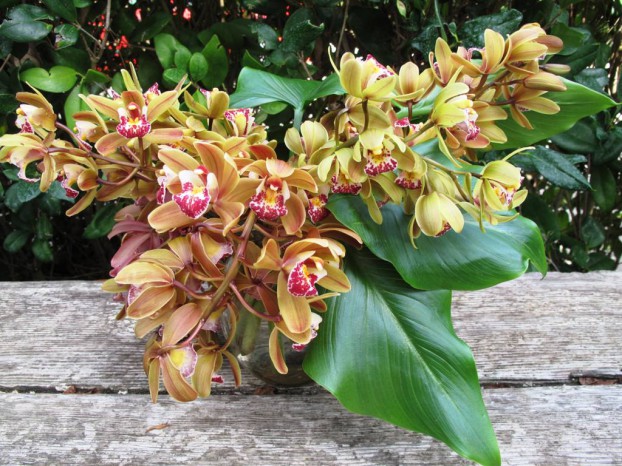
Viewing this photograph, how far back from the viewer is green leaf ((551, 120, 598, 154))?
860 millimetres

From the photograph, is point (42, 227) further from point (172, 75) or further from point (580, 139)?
point (580, 139)

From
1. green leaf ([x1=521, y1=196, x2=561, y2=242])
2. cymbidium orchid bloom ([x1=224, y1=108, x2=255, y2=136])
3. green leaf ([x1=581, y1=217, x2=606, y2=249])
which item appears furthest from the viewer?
green leaf ([x1=581, y1=217, x2=606, y2=249])

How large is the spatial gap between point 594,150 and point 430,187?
632 mm

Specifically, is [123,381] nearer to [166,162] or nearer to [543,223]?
[166,162]

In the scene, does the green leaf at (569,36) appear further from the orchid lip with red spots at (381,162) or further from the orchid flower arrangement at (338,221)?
the orchid lip with red spots at (381,162)

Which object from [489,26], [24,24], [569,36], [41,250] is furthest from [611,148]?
[41,250]

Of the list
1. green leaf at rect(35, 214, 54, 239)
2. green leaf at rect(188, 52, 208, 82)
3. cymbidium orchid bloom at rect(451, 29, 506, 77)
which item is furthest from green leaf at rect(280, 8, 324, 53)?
green leaf at rect(35, 214, 54, 239)

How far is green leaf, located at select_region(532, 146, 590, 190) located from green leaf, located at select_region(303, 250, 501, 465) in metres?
0.51

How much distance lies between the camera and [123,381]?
561 mm

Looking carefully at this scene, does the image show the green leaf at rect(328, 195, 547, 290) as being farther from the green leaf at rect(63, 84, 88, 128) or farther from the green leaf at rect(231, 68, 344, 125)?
the green leaf at rect(63, 84, 88, 128)

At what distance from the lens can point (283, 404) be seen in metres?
0.52

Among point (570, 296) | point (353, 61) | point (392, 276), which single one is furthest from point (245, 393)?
point (570, 296)

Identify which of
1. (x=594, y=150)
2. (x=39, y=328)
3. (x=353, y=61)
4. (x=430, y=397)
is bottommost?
(x=39, y=328)

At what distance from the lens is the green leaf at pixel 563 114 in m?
0.45
